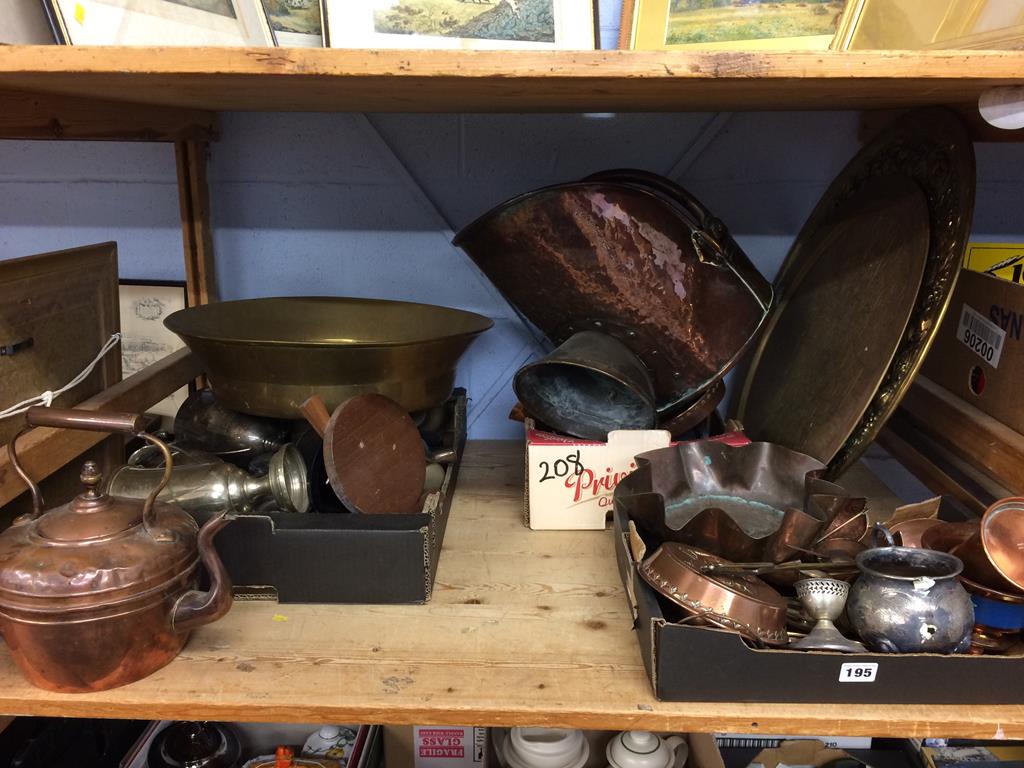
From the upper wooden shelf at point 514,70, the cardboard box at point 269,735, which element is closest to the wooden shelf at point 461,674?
the cardboard box at point 269,735

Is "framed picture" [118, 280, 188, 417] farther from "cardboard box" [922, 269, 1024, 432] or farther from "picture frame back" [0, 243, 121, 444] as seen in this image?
"cardboard box" [922, 269, 1024, 432]

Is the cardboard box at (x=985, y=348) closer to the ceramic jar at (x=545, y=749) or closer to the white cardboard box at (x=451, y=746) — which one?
the ceramic jar at (x=545, y=749)

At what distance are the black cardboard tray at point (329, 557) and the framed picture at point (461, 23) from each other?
651mm

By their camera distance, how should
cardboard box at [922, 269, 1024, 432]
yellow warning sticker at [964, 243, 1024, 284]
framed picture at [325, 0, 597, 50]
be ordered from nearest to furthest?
1. cardboard box at [922, 269, 1024, 432]
2. framed picture at [325, 0, 597, 50]
3. yellow warning sticker at [964, 243, 1024, 284]

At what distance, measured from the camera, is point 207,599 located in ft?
2.51

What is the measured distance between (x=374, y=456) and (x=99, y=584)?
0.32 metres

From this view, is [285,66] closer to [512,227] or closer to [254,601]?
[512,227]

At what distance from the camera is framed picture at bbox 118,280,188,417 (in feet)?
4.57

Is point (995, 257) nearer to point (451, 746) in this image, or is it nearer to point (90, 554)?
point (451, 746)

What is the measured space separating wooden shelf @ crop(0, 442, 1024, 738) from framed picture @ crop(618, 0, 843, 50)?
73cm

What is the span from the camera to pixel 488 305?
140 cm

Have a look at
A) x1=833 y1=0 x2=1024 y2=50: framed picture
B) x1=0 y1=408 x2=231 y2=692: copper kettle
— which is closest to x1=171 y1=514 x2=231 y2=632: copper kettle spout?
x1=0 y1=408 x2=231 y2=692: copper kettle

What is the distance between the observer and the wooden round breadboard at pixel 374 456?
889mm

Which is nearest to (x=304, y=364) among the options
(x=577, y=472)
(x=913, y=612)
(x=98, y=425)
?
(x=98, y=425)
